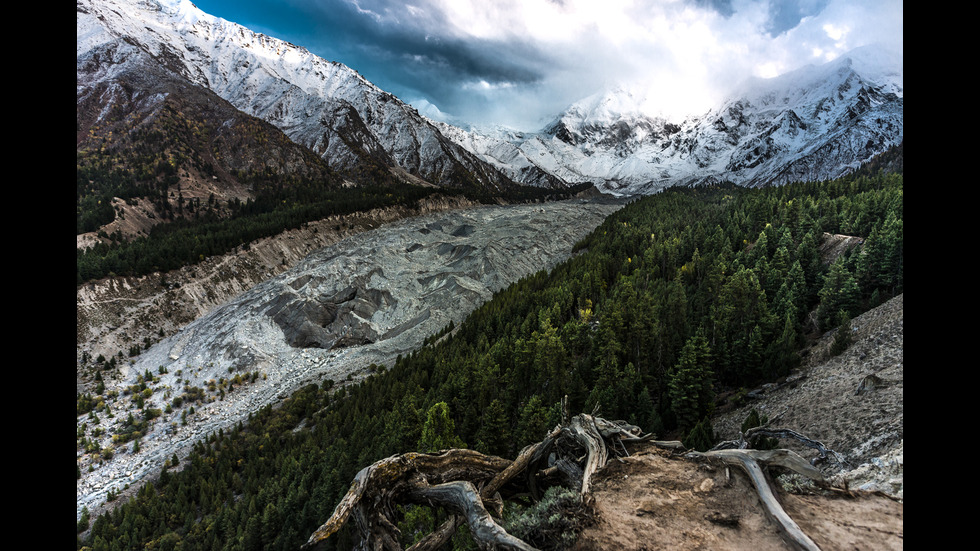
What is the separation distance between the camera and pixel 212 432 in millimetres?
39156

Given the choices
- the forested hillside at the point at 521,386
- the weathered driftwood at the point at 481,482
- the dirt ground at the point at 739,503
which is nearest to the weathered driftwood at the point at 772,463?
the weathered driftwood at the point at 481,482

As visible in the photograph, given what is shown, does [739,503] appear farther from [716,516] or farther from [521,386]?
[521,386]

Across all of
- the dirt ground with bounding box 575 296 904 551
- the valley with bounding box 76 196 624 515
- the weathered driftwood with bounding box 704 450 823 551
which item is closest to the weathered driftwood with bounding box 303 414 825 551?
the weathered driftwood with bounding box 704 450 823 551

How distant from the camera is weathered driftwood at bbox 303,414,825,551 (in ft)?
23.5

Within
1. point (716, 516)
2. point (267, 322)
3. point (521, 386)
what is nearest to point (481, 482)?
point (716, 516)

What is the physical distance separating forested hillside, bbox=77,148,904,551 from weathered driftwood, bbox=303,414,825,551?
5.66 m

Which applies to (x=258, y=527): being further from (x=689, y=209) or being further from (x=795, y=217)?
(x=689, y=209)

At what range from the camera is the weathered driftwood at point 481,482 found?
281 inches

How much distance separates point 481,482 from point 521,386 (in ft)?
Answer: 93.3

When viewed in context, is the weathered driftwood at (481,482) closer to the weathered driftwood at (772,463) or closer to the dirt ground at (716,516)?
the weathered driftwood at (772,463)

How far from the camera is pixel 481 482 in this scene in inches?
367

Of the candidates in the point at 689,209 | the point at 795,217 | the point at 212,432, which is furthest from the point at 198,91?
the point at 795,217
